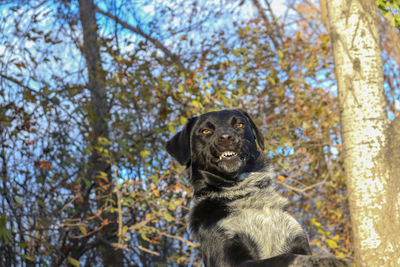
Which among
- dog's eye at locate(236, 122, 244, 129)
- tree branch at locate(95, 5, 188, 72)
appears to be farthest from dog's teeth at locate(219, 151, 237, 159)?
tree branch at locate(95, 5, 188, 72)

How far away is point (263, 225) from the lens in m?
3.17

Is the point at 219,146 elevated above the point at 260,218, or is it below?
above

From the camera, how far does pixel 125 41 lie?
6.87 meters

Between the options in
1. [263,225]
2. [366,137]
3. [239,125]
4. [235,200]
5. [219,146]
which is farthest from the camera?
[366,137]

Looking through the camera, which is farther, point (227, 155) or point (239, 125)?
point (239, 125)

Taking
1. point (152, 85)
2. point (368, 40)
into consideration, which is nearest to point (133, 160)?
point (152, 85)

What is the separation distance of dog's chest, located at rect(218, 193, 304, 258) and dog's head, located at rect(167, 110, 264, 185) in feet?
0.97

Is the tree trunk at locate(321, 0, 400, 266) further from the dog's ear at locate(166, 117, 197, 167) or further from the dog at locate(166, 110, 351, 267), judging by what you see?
the dog's ear at locate(166, 117, 197, 167)

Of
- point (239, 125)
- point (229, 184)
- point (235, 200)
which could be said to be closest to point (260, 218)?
point (235, 200)

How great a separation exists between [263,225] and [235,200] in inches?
12.1

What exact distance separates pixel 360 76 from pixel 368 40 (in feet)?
1.27

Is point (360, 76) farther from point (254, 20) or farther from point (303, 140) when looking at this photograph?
point (254, 20)

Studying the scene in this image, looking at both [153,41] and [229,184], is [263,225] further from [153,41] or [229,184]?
[153,41]

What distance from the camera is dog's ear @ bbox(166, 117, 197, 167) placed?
3789mm
